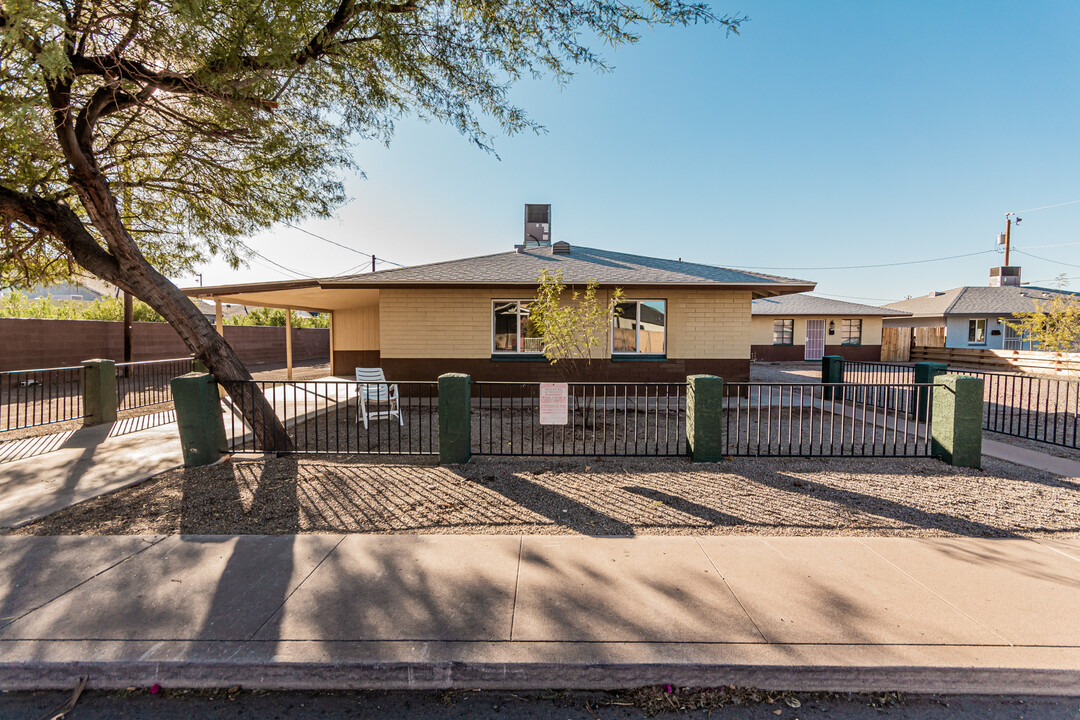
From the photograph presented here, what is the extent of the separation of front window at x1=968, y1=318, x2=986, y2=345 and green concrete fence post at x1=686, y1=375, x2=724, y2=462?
1336 inches

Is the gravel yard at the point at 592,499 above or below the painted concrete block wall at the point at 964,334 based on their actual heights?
below

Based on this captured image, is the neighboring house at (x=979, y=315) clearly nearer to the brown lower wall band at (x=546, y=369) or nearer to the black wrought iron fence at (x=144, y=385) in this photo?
the brown lower wall band at (x=546, y=369)

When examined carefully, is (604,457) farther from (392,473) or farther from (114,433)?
(114,433)

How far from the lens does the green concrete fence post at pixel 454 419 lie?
238 inches

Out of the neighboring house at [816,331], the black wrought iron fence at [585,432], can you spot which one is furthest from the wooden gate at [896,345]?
the black wrought iron fence at [585,432]

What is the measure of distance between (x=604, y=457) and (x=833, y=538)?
3.15 metres

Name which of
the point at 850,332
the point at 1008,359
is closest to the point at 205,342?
the point at 850,332

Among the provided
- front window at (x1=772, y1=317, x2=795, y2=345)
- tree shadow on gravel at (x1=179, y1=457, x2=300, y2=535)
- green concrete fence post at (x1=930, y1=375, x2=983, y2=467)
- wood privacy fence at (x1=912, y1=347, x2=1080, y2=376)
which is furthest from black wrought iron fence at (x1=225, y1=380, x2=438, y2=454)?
wood privacy fence at (x1=912, y1=347, x2=1080, y2=376)

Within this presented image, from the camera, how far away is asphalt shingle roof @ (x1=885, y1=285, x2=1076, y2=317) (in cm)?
2753

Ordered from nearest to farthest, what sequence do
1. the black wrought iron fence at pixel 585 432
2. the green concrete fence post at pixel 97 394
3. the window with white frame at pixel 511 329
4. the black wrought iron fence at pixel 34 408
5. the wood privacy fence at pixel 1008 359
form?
the black wrought iron fence at pixel 585 432
the black wrought iron fence at pixel 34 408
the green concrete fence post at pixel 97 394
the window with white frame at pixel 511 329
the wood privacy fence at pixel 1008 359

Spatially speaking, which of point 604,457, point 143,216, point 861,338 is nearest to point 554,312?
point 604,457

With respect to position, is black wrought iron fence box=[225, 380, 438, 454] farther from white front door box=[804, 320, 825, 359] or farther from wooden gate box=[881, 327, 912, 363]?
wooden gate box=[881, 327, 912, 363]

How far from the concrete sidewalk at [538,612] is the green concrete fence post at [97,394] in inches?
255

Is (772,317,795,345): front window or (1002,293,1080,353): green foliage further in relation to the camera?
(772,317,795,345): front window
